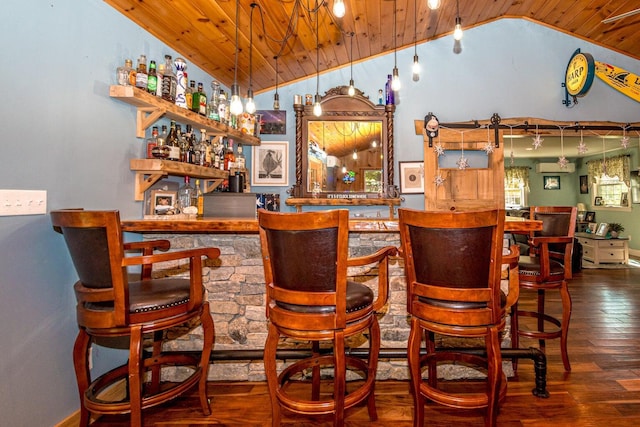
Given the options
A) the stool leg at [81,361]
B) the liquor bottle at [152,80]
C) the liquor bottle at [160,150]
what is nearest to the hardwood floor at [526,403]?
the stool leg at [81,361]

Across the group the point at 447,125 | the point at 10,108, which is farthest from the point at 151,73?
the point at 447,125

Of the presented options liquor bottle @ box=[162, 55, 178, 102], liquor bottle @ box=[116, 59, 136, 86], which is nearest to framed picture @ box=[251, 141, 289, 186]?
liquor bottle @ box=[162, 55, 178, 102]

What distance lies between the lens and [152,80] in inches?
82.2

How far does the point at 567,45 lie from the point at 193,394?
5.43m

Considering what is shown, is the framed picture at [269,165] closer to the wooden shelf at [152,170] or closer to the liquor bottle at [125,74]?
the wooden shelf at [152,170]

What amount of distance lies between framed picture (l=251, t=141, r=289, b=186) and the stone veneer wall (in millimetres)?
1920

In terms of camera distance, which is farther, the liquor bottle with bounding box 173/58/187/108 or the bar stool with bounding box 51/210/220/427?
the liquor bottle with bounding box 173/58/187/108

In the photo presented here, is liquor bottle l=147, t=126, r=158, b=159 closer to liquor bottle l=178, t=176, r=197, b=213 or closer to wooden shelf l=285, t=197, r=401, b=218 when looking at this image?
liquor bottle l=178, t=176, r=197, b=213

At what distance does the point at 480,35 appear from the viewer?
13.2ft

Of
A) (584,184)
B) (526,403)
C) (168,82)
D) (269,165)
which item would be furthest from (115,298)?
(584,184)

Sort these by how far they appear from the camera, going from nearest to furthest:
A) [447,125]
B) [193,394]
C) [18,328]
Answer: [18,328] → [193,394] → [447,125]

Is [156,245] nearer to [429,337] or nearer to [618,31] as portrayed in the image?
[429,337]

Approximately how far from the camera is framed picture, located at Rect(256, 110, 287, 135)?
3.97 metres

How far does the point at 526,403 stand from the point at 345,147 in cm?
289
